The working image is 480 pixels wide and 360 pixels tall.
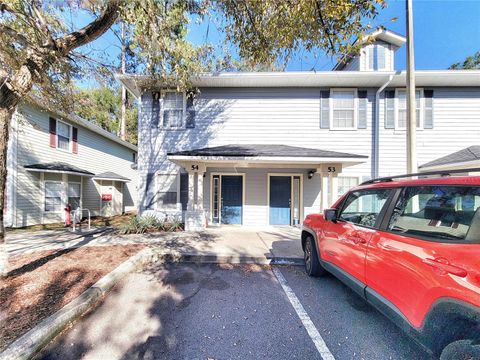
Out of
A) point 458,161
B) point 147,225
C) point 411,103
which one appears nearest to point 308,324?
point 411,103

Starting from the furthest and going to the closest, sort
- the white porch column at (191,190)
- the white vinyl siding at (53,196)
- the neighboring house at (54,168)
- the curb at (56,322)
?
the white vinyl siding at (53,196) → the neighboring house at (54,168) → the white porch column at (191,190) → the curb at (56,322)

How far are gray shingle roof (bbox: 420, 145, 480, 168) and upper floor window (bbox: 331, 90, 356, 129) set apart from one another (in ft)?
10.8

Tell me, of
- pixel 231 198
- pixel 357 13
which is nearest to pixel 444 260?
pixel 357 13

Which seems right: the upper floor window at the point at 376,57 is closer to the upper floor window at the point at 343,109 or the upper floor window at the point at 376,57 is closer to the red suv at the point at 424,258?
the upper floor window at the point at 343,109

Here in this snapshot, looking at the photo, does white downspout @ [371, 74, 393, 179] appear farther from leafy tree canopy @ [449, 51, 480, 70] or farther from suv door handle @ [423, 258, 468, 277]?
leafy tree canopy @ [449, 51, 480, 70]

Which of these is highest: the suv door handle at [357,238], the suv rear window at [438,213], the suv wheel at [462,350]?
the suv rear window at [438,213]

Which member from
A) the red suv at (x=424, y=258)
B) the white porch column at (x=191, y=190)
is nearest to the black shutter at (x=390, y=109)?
the red suv at (x=424, y=258)

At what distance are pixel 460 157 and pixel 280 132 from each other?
6.50m

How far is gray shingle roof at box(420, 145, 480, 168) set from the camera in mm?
7383

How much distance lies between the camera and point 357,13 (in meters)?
3.66

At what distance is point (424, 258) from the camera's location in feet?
6.26

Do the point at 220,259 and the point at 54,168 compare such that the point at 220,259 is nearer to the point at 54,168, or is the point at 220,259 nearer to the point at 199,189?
the point at 199,189

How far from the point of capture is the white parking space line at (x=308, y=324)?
93.0 inches

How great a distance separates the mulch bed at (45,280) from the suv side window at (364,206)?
14.1 feet
